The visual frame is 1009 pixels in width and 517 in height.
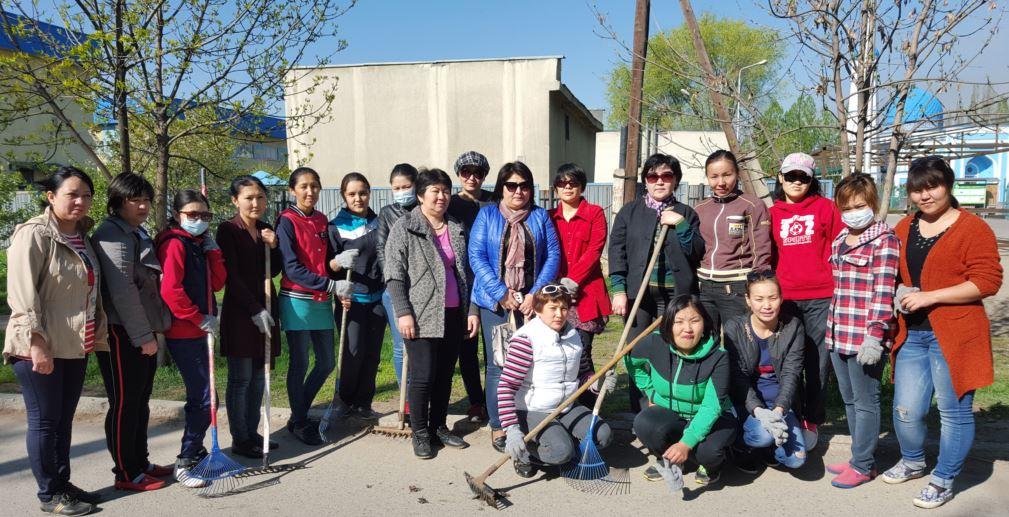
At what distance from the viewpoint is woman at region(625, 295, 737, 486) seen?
3723 mm

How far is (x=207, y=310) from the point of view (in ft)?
13.1

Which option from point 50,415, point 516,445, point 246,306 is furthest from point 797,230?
point 50,415

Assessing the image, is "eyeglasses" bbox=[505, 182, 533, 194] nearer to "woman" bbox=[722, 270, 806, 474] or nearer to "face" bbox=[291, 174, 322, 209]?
"face" bbox=[291, 174, 322, 209]

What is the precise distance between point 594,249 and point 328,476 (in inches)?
84.4

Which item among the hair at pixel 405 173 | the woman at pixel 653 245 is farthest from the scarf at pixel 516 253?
Result: the hair at pixel 405 173

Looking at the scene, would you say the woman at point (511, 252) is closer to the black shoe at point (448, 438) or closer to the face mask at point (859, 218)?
the black shoe at point (448, 438)

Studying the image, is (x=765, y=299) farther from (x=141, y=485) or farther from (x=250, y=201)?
(x=141, y=485)

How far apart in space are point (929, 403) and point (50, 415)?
4464 mm

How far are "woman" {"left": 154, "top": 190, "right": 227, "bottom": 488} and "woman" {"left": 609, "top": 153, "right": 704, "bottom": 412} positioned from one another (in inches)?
97.2

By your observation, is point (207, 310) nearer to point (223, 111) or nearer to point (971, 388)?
point (223, 111)

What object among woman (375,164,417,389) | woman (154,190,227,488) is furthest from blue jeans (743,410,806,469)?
woman (154,190,227,488)

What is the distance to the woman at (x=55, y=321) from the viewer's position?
320cm

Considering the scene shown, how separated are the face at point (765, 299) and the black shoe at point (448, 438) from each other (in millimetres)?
2012

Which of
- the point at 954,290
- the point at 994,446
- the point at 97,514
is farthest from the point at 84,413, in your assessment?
the point at 994,446
